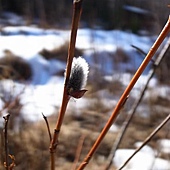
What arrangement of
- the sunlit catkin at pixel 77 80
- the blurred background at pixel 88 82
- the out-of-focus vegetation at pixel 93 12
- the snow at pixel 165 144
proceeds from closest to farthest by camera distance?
the sunlit catkin at pixel 77 80, the blurred background at pixel 88 82, the snow at pixel 165 144, the out-of-focus vegetation at pixel 93 12

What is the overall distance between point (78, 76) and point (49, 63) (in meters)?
4.22

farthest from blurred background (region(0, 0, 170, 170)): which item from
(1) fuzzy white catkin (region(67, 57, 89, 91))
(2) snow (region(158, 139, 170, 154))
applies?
(1) fuzzy white catkin (region(67, 57, 89, 91))

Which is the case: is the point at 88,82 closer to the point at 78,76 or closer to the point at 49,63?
the point at 49,63

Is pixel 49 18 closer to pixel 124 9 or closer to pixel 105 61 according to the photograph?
pixel 124 9

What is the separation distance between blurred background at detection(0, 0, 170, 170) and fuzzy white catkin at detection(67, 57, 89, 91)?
289mm

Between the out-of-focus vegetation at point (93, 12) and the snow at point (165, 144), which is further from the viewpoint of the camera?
the out-of-focus vegetation at point (93, 12)

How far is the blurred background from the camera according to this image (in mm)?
2312

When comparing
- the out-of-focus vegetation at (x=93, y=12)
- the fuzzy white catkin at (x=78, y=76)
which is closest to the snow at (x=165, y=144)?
the fuzzy white catkin at (x=78, y=76)

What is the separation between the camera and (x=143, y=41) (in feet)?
19.0

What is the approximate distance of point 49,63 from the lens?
14.8 ft

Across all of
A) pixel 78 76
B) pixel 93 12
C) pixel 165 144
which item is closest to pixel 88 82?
pixel 165 144

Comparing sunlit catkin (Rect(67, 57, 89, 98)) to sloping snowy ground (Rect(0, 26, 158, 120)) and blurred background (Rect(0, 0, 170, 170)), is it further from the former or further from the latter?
sloping snowy ground (Rect(0, 26, 158, 120))

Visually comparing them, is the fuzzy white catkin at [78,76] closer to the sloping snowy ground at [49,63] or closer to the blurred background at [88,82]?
the blurred background at [88,82]

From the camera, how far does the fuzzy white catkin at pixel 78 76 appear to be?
313mm
